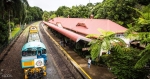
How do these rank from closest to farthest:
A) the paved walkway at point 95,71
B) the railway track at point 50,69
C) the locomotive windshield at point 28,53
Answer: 1. the railway track at point 50,69
2. the paved walkway at point 95,71
3. the locomotive windshield at point 28,53

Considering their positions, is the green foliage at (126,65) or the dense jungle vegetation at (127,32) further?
the green foliage at (126,65)

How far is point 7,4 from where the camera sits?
113ft

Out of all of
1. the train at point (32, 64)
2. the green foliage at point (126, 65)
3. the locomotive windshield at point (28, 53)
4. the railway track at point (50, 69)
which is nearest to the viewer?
the green foliage at point (126, 65)

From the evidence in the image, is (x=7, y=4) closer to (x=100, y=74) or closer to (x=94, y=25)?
(x=94, y=25)

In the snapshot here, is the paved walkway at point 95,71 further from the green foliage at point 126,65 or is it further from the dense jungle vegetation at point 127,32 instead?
the green foliage at point 126,65

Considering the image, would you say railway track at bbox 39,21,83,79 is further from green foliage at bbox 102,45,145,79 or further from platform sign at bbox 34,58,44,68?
green foliage at bbox 102,45,145,79

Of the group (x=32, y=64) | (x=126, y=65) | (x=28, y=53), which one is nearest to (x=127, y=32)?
(x=126, y=65)

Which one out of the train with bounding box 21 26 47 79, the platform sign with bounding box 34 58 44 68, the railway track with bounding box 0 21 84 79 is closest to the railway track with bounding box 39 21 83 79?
the railway track with bounding box 0 21 84 79

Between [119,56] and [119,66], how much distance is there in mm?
820

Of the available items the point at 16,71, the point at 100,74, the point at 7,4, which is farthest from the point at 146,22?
the point at 7,4

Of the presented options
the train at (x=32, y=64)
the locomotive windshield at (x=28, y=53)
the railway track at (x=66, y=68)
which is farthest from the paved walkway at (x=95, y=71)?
the locomotive windshield at (x=28, y=53)

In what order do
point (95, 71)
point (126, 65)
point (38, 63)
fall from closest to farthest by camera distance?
point (126, 65), point (38, 63), point (95, 71)

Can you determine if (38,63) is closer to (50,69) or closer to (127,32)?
(50,69)

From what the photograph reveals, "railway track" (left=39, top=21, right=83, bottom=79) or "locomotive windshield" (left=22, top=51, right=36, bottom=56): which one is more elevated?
"locomotive windshield" (left=22, top=51, right=36, bottom=56)
